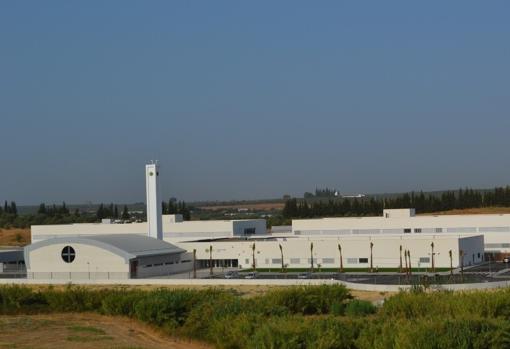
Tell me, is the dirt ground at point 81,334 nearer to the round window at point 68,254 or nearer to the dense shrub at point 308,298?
the dense shrub at point 308,298

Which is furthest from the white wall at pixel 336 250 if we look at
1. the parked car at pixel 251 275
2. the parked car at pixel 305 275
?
the parked car at pixel 251 275

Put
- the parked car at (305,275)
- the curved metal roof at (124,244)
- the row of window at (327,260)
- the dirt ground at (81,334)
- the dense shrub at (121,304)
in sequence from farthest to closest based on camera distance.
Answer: the row of window at (327,260)
the curved metal roof at (124,244)
the parked car at (305,275)
the dense shrub at (121,304)
the dirt ground at (81,334)

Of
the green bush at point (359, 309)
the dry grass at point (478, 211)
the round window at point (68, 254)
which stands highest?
the dry grass at point (478, 211)

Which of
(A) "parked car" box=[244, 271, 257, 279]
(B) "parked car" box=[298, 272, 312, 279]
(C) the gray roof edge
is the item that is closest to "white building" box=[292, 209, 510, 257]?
(B) "parked car" box=[298, 272, 312, 279]

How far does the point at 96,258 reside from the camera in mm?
73875

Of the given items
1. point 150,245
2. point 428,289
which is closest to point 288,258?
point 150,245

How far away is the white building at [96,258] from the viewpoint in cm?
7319

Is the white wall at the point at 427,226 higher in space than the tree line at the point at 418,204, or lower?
lower

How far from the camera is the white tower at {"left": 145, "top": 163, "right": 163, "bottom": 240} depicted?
3270 inches

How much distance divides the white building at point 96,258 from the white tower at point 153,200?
19.1 ft

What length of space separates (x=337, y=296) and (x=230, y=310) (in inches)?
367

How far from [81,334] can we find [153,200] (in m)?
42.7

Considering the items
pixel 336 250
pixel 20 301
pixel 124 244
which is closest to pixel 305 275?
pixel 336 250

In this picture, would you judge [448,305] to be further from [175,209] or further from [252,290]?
[175,209]
